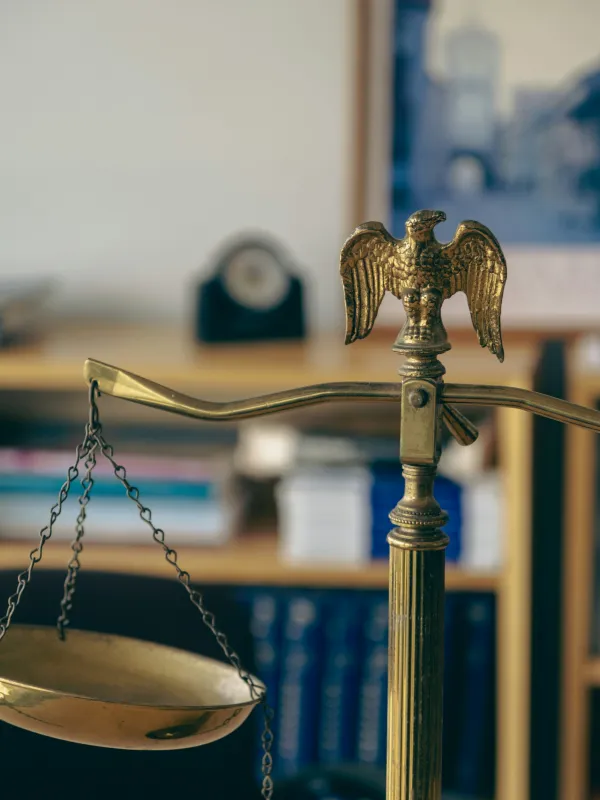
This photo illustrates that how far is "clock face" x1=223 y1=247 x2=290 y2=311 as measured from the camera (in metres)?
1.79

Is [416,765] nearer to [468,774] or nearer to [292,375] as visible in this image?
[292,375]

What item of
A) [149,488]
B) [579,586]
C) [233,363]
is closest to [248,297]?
[233,363]

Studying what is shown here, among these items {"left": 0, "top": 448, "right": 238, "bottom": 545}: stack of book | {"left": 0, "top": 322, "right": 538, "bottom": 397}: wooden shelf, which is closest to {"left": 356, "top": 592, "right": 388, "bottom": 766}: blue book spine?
{"left": 0, "top": 448, "right": 238, "bottom": 545}: stack of book

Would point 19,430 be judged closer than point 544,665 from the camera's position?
No

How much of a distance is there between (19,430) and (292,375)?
2.35 feet

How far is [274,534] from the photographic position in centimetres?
184

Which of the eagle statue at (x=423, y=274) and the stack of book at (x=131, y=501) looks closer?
the eagle statue at (x=423, y=274)

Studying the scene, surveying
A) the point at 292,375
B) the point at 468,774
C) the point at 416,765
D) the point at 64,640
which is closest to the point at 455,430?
the point at 416,765

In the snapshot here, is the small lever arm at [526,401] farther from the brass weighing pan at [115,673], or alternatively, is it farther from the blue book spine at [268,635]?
the blue book spine at [268,635]

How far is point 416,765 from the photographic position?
0.58m

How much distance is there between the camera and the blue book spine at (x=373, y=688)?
174 centimetres

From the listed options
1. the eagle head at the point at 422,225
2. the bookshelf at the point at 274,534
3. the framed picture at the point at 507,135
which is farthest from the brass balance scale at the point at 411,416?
the framed picture at the point at 507,135

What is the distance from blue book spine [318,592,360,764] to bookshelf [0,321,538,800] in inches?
3.4

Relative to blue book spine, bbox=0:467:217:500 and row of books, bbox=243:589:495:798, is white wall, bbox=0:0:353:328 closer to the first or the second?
blue book spine, bbox=0:467:217:500
